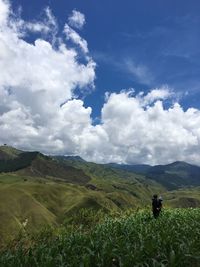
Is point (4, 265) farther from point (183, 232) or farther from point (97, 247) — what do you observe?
point (183, 232)

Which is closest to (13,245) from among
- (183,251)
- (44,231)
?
(44,231)

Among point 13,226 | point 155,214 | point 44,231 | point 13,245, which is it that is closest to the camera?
point 13,245

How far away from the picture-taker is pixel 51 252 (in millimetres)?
17344

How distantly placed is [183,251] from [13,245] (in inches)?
421

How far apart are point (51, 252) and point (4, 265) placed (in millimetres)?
1972

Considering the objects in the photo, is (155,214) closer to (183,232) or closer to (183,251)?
(183,232)

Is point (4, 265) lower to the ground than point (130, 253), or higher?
lower

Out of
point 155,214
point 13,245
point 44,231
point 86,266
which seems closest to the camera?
point 86,266

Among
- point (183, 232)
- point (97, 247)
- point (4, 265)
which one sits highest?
point (183, 232)

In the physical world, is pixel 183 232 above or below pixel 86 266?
above

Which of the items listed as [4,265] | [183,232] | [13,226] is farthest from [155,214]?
[13,226]

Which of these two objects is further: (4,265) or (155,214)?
(155,214)

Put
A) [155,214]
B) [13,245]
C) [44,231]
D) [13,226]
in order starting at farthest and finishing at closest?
[13,226] < [155,214] < [44,231] < [13,245]

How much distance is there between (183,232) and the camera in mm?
21719
